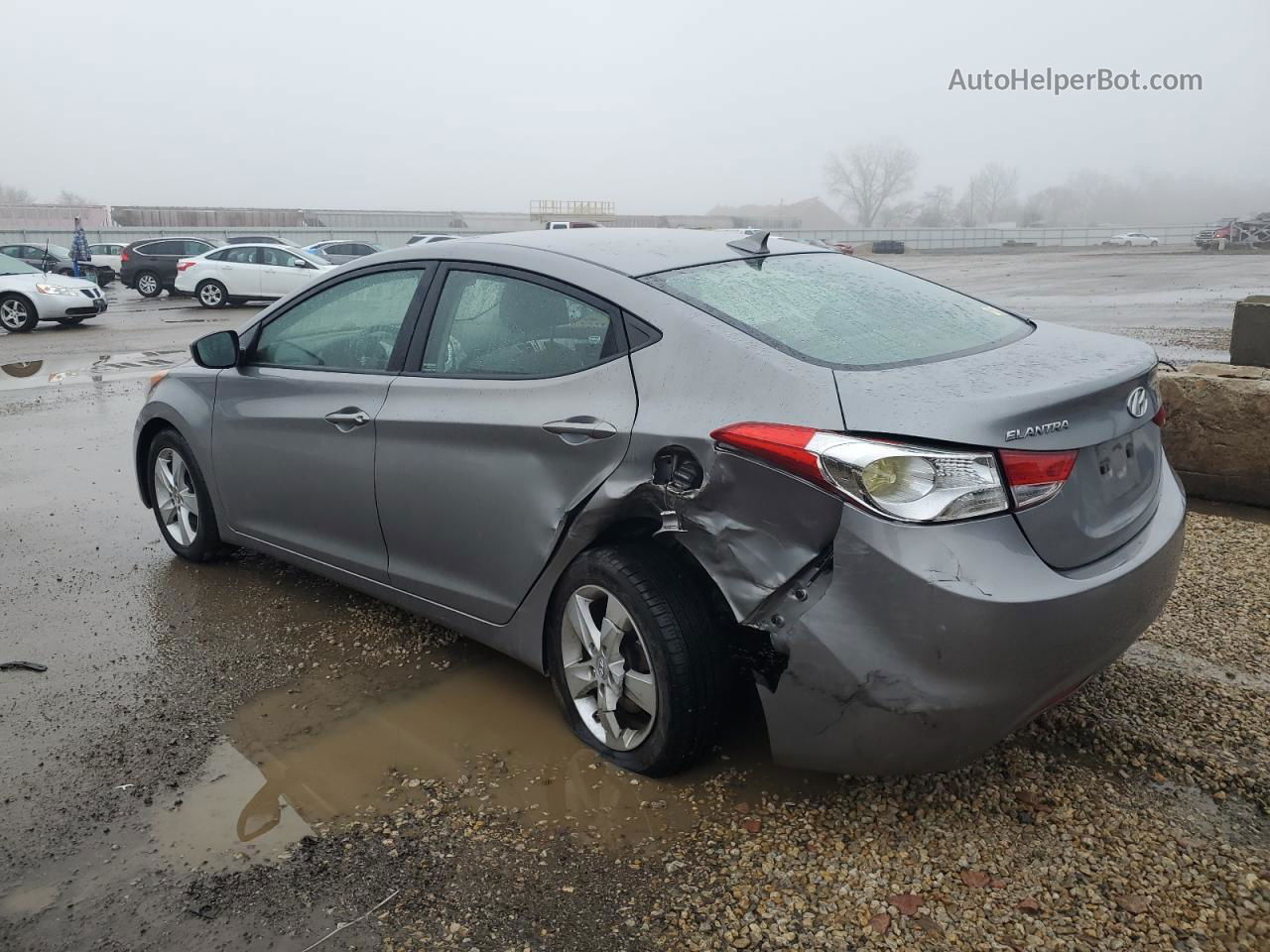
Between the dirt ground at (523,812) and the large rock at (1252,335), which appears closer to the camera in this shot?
the dirt ground at (523,812)

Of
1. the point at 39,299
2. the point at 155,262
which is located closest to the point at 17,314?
the point at 39,299

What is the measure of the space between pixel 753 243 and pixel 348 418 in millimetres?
1615

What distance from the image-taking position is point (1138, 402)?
2926mm

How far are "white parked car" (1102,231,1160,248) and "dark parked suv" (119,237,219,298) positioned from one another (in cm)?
5379

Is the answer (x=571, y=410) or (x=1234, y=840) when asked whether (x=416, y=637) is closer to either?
(x=571, y=410)

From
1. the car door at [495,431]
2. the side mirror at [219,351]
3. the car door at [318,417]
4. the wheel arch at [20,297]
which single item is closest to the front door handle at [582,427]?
the car door at [495,431]

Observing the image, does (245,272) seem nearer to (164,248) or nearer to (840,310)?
(164,248)

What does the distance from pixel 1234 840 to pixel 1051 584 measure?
0.85 metres

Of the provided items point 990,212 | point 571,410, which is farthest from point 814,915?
point 990,212

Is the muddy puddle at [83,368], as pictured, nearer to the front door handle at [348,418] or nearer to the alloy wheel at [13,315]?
the alloy wheel at [13,315]

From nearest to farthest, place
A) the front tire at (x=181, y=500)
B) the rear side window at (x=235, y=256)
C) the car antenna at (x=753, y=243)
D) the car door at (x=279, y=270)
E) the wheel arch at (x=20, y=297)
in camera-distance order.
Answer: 1. the car antenna at (x=753, y=243)
2. the front tire at (x=181, y=500)
3. the wheel arch at (x=20, y=297)
4. the car door at (x=279, y=270)
5. the rear side window at (x=235, y=256)

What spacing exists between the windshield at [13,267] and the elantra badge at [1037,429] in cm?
2028

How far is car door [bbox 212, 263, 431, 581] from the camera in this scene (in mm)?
3842

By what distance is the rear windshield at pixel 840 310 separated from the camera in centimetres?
294
